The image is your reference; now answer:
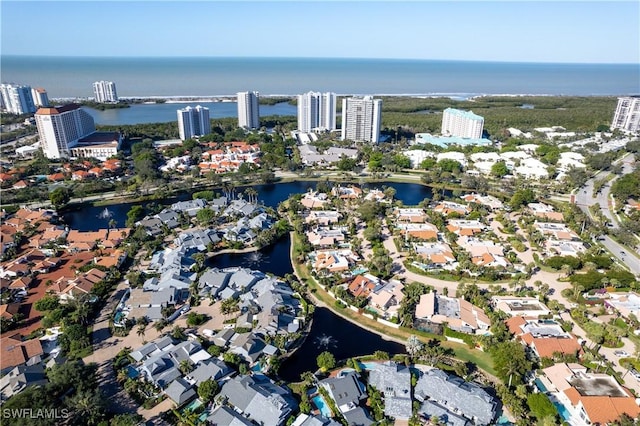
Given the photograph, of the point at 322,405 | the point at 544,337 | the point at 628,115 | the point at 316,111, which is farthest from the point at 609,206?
the point at 316,111

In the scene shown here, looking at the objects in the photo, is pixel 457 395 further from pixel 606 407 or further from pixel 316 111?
pixel 316 111

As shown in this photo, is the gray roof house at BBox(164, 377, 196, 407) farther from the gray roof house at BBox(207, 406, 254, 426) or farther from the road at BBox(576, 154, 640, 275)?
the road at BBox(576, 154, 640, 275)

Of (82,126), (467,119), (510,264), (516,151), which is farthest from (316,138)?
(510,264)

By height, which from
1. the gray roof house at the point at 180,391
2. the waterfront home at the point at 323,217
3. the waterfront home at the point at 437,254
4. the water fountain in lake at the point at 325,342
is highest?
the waterfront home at the point at 323,217

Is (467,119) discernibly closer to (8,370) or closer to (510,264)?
(510,264)

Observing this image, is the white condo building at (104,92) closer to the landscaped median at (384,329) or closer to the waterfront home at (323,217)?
the waterfront home at (323,217)

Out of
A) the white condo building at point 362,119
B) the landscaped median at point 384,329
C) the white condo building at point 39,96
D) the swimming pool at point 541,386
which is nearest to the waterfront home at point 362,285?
the landscaped median at point 384,329
